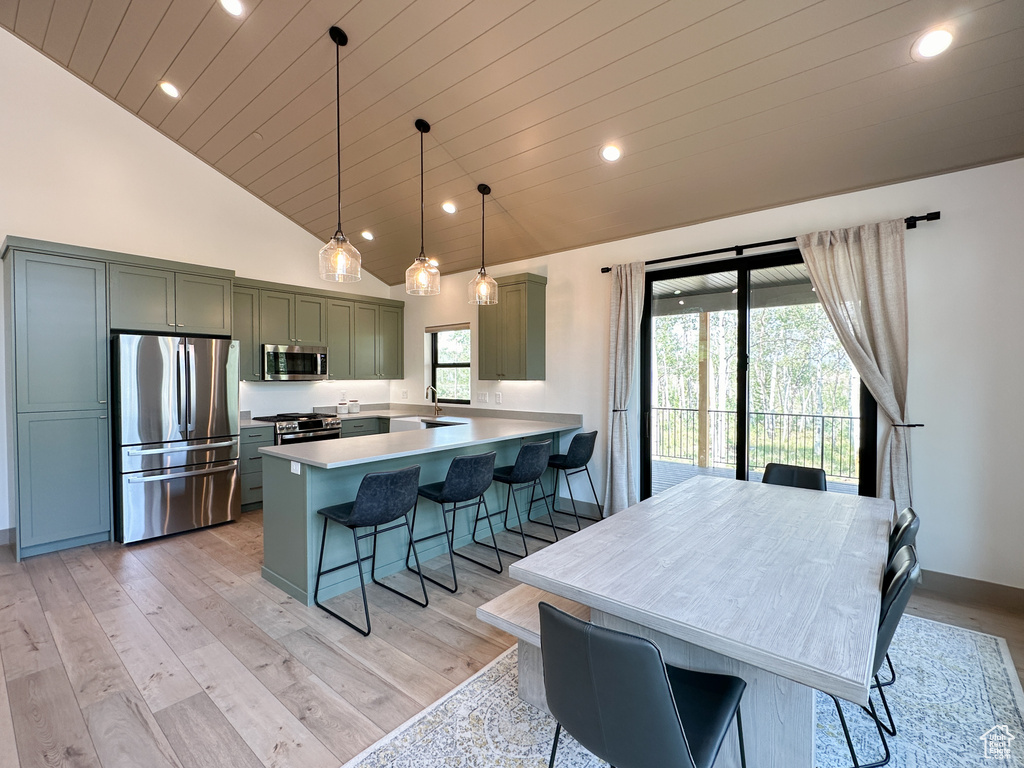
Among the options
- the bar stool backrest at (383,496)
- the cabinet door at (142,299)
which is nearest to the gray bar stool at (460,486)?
the bar stool backrest at (383,496)

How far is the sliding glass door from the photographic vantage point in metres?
3.43

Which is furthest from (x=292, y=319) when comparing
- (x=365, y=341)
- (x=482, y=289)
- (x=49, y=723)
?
(x=49, y=723)

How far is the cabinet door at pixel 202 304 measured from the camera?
13.8ft

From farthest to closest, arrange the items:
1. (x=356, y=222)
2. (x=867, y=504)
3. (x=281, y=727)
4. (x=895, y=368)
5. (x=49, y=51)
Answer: (x=356, y=222), (x=49, y=51), (x=895, y=368), (x=867, y=504), (x=281, y=727)

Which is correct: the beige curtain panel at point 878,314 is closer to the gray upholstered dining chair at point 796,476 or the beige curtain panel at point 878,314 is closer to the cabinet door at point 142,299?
the gray upholstered dining chair at point 796,476

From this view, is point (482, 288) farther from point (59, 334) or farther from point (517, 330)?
point (59, 334)

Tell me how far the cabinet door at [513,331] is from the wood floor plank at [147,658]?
336 cm

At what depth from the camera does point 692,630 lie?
49.0 inches

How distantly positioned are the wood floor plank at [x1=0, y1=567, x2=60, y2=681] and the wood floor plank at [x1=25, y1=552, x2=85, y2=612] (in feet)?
0.13

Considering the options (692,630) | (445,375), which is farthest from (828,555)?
(445,375)

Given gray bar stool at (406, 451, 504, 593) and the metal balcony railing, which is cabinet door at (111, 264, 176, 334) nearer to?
gray bar stool at (406, 451, 504, 593)

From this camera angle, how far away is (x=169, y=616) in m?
2.72

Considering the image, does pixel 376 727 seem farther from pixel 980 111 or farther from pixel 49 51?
pixel 49 51

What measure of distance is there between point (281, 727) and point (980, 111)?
447cm
